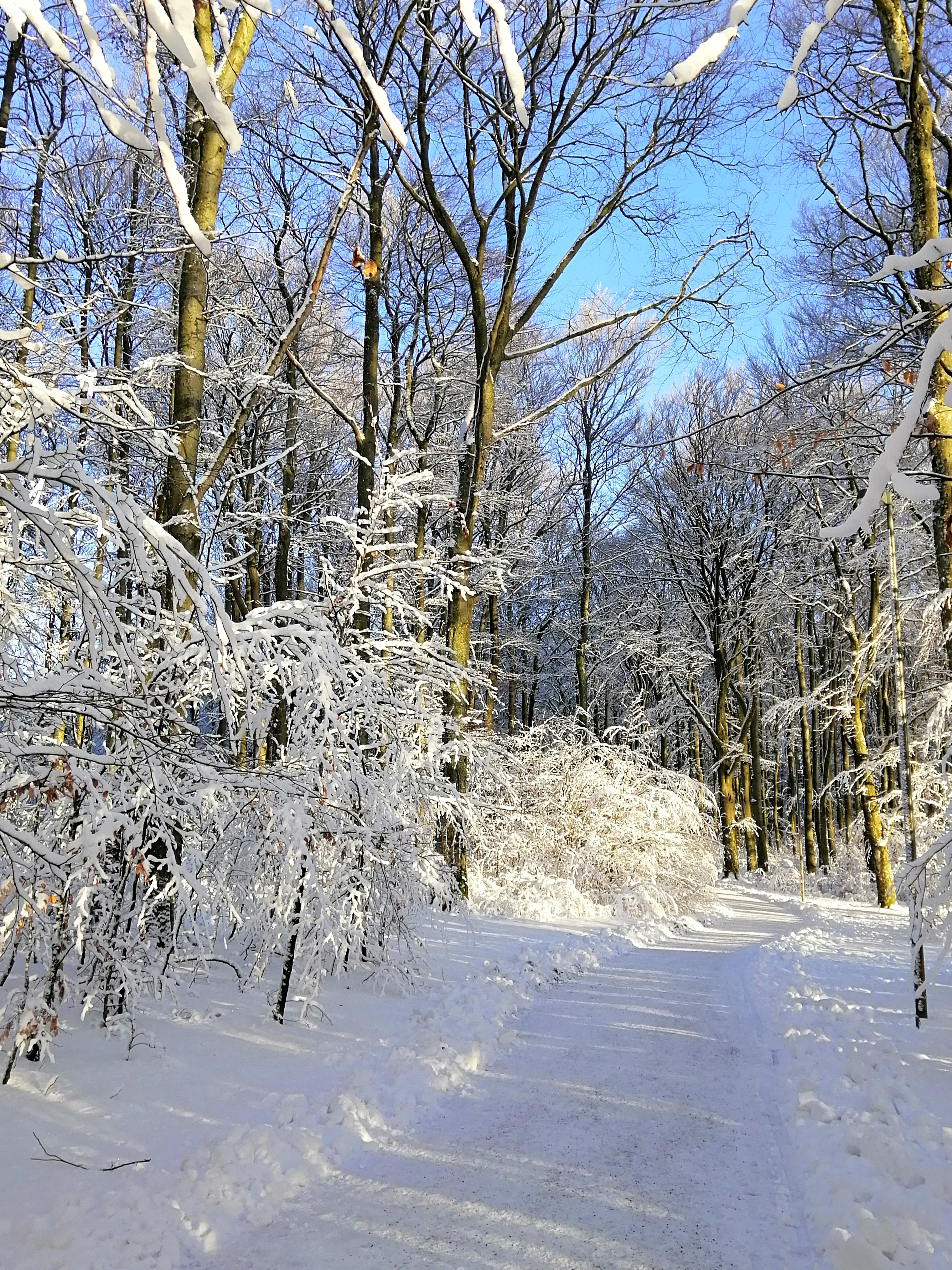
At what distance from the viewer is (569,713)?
2983cm

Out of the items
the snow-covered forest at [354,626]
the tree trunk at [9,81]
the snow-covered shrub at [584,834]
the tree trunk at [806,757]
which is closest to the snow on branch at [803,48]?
the snow-covered forest at [354,626]

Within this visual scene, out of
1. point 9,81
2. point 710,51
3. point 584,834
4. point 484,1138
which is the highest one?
point 9,81

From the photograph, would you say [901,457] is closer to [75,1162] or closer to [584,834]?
[75,1162]

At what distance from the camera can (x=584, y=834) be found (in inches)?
541

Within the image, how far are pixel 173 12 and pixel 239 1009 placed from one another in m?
5.70

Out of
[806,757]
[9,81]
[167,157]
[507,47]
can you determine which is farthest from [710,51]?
[806,757]

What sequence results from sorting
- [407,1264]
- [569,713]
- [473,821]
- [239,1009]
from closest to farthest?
[407,1264] < [239,1009] < [473,821] < [569,713]

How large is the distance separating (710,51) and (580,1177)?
4.10 metres

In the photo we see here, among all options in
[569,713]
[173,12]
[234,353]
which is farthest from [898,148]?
[569,713]

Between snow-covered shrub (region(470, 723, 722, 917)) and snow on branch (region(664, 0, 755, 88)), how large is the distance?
10.6 meters

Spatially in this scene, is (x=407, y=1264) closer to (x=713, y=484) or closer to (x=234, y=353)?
(x=234, y=353)

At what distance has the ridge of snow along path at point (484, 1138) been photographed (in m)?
2.97

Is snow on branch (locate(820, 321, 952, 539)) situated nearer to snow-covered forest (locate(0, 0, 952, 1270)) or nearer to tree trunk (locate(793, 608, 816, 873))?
snow-covered forest (locate(0, 0, 952, 1270))

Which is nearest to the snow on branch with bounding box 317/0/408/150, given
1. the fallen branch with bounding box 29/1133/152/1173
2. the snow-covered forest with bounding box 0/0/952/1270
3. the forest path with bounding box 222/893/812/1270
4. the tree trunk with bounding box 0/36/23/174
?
the snow-covered forest with bounding box 0/0/952/1270
